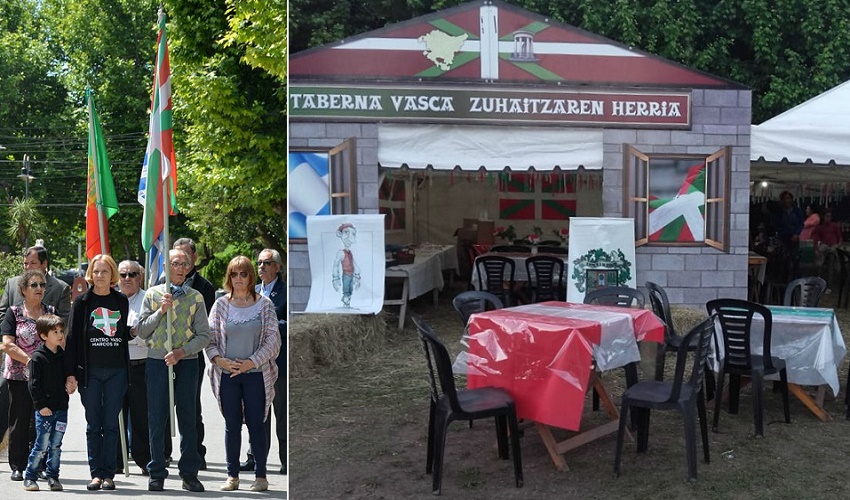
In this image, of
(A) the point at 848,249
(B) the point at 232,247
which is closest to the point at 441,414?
(A) the point at 848,249

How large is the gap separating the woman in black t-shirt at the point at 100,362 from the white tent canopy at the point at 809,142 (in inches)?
95.4

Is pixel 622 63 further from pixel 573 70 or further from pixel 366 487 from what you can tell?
pixel 366 487

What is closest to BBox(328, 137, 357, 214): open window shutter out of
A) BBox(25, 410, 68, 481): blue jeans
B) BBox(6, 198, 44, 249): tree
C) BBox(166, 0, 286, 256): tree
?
BBox(25, 410, 68, 481): blue jeans

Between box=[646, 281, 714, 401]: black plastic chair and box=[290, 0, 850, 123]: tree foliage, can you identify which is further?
box=[646, 281, 714, 401]: black plastic chair

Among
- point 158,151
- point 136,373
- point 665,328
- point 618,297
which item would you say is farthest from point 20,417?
point 665,328

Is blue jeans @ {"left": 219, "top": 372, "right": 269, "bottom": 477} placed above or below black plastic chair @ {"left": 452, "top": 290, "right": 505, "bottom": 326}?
below

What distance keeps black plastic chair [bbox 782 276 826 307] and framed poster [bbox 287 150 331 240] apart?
1.95 meters

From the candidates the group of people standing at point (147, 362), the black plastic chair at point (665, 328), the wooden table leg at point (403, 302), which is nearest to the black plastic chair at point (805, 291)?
the black plastic chair at point (665, 328)

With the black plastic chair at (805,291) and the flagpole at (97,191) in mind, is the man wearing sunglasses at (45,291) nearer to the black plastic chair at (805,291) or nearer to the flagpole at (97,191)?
the flagpole at (97,191)

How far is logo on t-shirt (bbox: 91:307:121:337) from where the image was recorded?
3793 millimetres

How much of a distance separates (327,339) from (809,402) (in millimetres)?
1918

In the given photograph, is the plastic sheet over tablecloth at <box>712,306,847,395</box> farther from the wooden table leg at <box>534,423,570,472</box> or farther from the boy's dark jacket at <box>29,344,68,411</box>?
the boy's dark jacket at <box>29,344,68,411</box>

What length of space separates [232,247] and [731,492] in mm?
14794

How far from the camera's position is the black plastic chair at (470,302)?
12.4 ft
